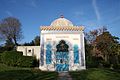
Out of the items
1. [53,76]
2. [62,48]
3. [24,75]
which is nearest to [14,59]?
[62,48]

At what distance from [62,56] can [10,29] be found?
25.1 meters

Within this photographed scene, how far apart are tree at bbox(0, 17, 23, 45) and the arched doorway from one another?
2418cm

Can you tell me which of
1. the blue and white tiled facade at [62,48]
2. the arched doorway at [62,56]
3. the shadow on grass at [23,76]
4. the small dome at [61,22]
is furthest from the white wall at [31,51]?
the shadow on grass at [23,76]

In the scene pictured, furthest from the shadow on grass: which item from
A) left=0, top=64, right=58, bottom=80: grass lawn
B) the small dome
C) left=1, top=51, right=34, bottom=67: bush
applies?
the small dome

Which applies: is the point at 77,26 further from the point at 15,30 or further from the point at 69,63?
the point at 15,30

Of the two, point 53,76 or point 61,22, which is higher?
point 61,22

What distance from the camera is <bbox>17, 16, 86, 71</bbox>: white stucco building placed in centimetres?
2836

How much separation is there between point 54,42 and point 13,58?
21.4ft

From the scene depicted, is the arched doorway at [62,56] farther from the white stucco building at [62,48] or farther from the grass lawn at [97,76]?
the grass lawn at [97,76]

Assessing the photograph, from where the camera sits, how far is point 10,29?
5000cm

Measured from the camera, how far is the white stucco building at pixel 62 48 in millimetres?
28359

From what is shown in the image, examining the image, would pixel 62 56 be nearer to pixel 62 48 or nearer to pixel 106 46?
pixel 62 48

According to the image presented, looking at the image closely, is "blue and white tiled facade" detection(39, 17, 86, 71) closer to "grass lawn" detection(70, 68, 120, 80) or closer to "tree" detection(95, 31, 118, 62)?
"grass lawn" detection(70, 68, 120, 80)

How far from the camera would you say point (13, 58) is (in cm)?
2966
